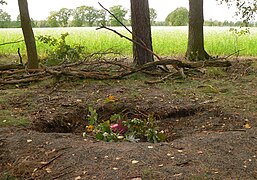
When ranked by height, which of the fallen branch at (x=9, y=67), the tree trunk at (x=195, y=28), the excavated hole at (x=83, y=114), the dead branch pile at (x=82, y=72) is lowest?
→ the excavated hole at (x=83, y=114)

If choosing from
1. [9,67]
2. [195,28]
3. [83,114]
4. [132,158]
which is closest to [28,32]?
[9,67]

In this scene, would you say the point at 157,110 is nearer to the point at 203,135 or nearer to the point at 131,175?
the point at 203,135

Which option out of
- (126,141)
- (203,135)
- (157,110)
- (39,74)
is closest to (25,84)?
(39,74)

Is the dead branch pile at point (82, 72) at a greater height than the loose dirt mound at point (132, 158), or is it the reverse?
the dead branch pile at point (82, 72)

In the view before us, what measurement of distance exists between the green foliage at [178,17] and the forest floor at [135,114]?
31.9 m

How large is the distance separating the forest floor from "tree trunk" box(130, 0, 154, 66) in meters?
0.64

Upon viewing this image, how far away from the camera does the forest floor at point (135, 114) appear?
302 cm

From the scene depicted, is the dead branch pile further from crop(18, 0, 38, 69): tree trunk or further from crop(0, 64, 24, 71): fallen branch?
crop(18, 0, 38, 69): tree trunk

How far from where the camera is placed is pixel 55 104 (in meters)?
5.02

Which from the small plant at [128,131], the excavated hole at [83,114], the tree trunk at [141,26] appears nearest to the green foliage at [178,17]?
the tree trunk at [141,26]

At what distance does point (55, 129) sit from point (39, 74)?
7.00 ft

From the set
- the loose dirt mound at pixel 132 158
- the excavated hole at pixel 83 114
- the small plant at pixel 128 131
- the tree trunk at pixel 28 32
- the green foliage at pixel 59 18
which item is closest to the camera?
the loose dirt mound at pixel 132 158

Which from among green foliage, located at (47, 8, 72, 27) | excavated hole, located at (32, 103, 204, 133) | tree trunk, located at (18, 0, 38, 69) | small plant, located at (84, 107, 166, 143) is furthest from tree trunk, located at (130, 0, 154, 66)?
green foliage, located at (47, 8, 72, 27)

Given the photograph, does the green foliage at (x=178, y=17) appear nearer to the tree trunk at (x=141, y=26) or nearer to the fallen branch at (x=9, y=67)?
the tree trunk at (x=141, y=26)
